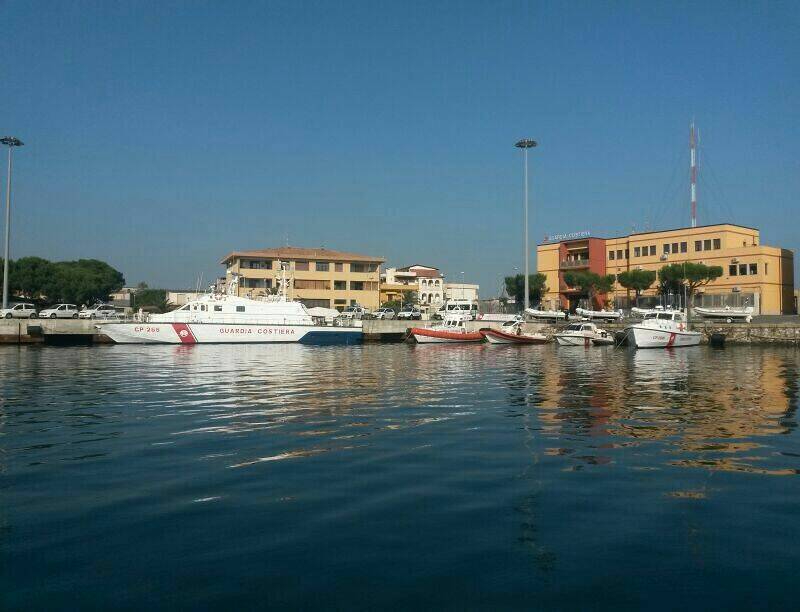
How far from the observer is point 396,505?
265 inches

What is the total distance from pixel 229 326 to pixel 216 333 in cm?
97

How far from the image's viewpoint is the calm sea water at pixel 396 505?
4742 mm

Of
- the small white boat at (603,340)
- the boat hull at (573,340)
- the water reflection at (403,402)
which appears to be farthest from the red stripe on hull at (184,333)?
the small white boat at (603,340)

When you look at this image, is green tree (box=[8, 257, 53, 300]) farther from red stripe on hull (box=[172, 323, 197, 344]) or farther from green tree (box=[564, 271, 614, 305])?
green tree (box=[564, 271, 614, 305])

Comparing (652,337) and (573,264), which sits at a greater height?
(573,264)

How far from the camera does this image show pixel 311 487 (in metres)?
7.35

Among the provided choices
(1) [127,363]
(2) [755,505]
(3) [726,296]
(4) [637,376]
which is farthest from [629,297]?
(2) [755,505]

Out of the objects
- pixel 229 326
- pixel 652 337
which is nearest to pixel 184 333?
pixel 229 326

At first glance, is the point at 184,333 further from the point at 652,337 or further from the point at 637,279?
the point at 637,279

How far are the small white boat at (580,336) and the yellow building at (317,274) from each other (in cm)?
3688

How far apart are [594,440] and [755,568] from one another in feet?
17.1

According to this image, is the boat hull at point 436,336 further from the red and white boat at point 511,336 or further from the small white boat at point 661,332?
the small white boat at point 661,332

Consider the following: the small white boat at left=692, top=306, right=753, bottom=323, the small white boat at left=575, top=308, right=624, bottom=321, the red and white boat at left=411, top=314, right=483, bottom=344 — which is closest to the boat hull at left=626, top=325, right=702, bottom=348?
the red and white boat at left=411, top=314, right=483, bottom=344

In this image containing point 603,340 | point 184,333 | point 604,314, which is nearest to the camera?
point 184,333
